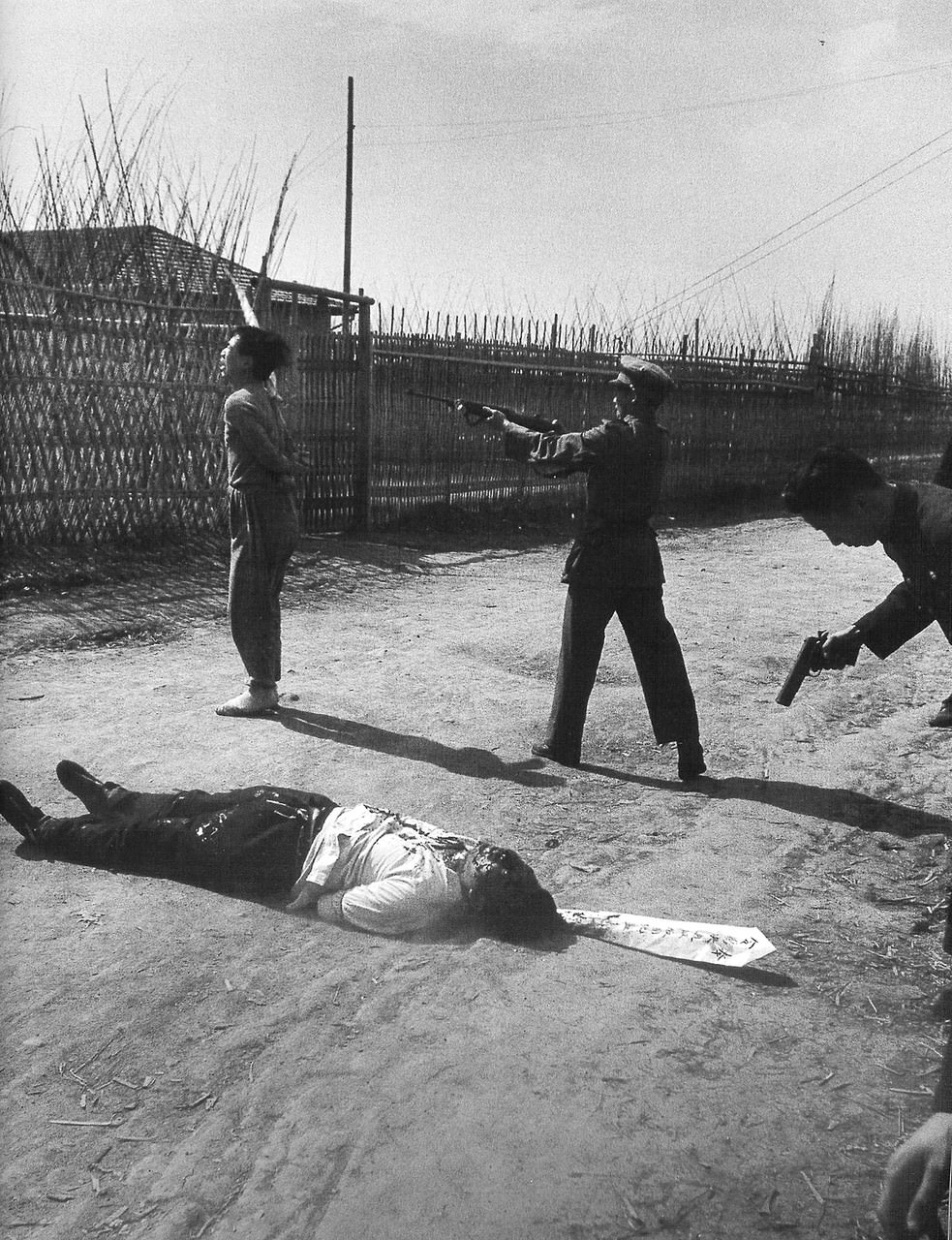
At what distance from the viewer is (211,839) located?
3.44m

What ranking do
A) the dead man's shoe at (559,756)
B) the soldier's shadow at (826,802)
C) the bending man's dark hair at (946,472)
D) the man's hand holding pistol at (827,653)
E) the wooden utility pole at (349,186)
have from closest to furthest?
the man's hand holding pistol at (827,653)
the soldier's shadow at (826,802)
the dead man's shoe at (559,756)
the bending man's dark hair at (946,472)
the wooden utility pole at (349,186)

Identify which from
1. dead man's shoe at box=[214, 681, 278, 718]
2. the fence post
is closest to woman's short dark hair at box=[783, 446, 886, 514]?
dead man's shoe at box=[214, 681, 278, 718]

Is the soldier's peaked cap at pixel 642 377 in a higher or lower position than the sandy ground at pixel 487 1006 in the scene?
higher

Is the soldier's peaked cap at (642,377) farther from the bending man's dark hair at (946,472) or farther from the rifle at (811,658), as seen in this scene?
the bending man's dark hair at (946,472)

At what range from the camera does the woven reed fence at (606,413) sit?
1159 cm

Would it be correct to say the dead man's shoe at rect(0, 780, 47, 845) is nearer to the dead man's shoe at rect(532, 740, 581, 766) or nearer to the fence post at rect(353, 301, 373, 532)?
the dead man's shoe at rect(532, 740, 581, 766)

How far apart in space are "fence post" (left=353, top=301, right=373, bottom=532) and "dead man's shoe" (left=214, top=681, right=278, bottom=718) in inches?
235

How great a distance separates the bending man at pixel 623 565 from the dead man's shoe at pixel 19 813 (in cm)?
214

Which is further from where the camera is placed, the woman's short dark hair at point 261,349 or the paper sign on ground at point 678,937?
the woman's short dark hair at point 261,349

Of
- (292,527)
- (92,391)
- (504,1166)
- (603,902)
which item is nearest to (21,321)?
(92,391)

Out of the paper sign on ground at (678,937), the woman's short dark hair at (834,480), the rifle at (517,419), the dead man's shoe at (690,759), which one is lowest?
the paper sign on ground at (678,937)

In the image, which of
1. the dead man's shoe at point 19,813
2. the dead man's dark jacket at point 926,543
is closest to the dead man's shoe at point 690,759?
the dead man's dark jacket at point 926,543

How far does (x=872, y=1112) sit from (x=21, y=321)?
7445 mm

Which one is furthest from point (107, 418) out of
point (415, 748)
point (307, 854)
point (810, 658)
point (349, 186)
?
point (349, 186)
